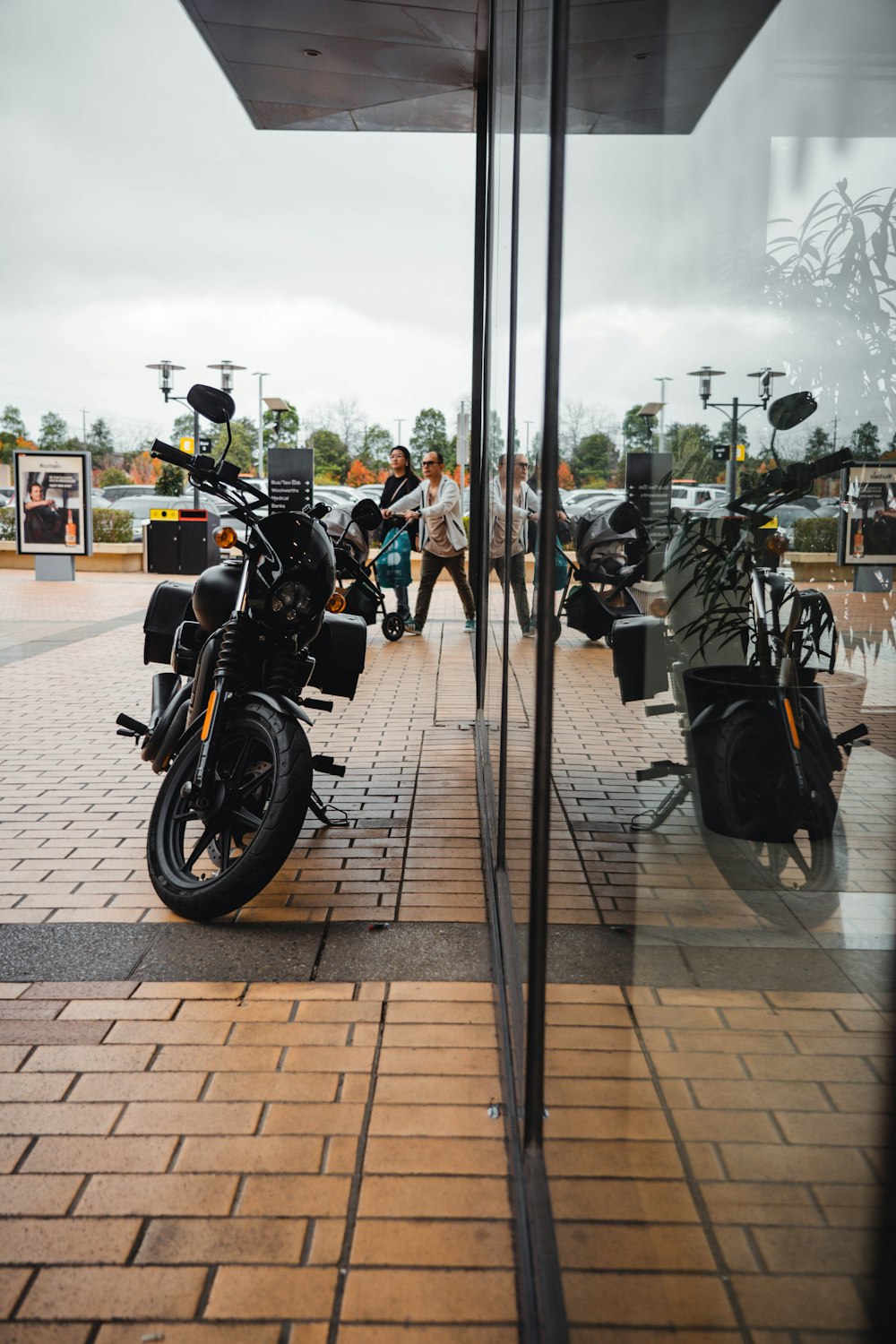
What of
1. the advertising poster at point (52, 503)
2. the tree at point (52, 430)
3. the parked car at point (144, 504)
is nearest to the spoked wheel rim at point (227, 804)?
the advertising poster at point (52, 503)

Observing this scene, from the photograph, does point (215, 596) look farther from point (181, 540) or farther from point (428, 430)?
point (428, 430)

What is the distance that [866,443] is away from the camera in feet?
2.58

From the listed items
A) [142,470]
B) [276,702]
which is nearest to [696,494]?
[276,702]

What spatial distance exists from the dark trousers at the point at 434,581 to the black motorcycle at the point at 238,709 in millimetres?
5826

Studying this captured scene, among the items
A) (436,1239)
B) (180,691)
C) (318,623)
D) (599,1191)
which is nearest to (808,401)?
(599,1191)

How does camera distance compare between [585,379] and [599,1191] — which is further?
[585,379]

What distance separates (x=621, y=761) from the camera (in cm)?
161

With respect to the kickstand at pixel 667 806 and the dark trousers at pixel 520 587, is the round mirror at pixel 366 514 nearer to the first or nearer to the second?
the dark trousers at pixel 520 587

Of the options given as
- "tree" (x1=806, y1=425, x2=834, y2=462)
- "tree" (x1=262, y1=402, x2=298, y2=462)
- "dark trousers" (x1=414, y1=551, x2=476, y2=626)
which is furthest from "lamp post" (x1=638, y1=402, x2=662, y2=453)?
"tree" (x1=262, y1=402, x2=298, y2=462)

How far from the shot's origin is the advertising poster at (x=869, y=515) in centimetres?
74

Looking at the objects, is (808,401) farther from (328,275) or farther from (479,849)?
(328,275)

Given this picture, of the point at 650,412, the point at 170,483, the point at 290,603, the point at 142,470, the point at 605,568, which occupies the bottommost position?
the point at 290,603

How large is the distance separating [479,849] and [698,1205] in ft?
9.70

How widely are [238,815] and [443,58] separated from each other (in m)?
5.28
